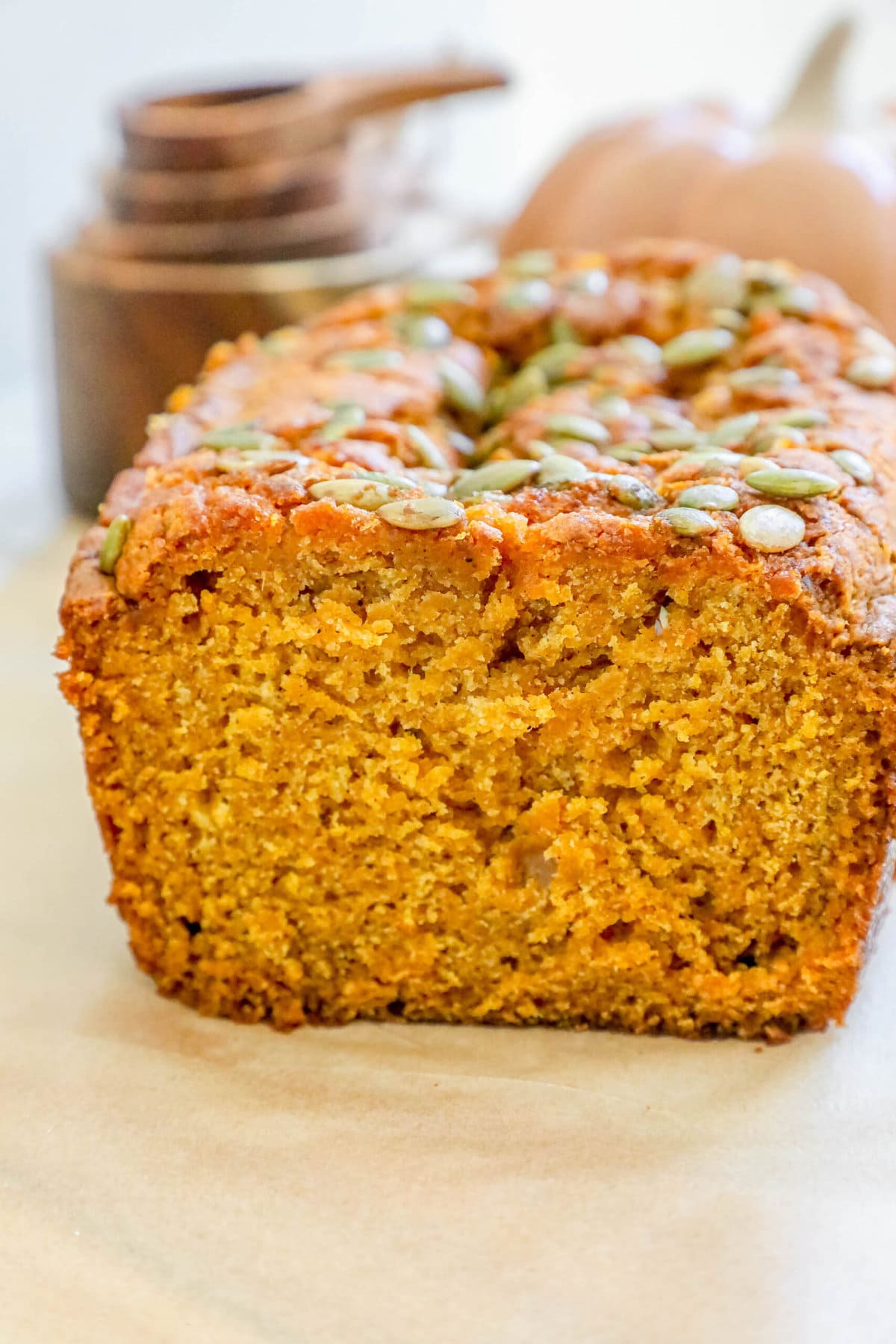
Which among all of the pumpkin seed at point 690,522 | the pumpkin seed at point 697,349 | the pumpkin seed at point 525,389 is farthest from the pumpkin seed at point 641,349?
the pumpkin seed at point 690,522

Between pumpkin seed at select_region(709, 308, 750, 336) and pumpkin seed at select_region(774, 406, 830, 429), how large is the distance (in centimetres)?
35

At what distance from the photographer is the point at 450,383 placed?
6.22 ft

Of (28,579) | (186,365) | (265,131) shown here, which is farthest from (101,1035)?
(265,131)

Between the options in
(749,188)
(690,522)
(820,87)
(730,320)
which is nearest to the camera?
(690,522)

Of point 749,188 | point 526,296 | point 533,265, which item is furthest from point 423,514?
point 749,188

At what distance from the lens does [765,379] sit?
1.82m

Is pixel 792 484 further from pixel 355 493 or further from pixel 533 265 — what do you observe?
pixel 533 265

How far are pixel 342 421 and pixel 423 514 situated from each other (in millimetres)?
286

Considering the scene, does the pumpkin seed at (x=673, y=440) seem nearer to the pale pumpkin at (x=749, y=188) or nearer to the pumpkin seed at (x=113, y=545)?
the pumpkin seed at (x=113, y=545)

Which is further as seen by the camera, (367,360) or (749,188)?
(749,188)

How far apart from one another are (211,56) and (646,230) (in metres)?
1.71

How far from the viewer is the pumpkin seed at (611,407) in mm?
1759

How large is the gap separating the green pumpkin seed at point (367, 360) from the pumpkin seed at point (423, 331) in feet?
0.24

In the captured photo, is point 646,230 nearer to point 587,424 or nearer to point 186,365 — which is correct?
point 186,365
